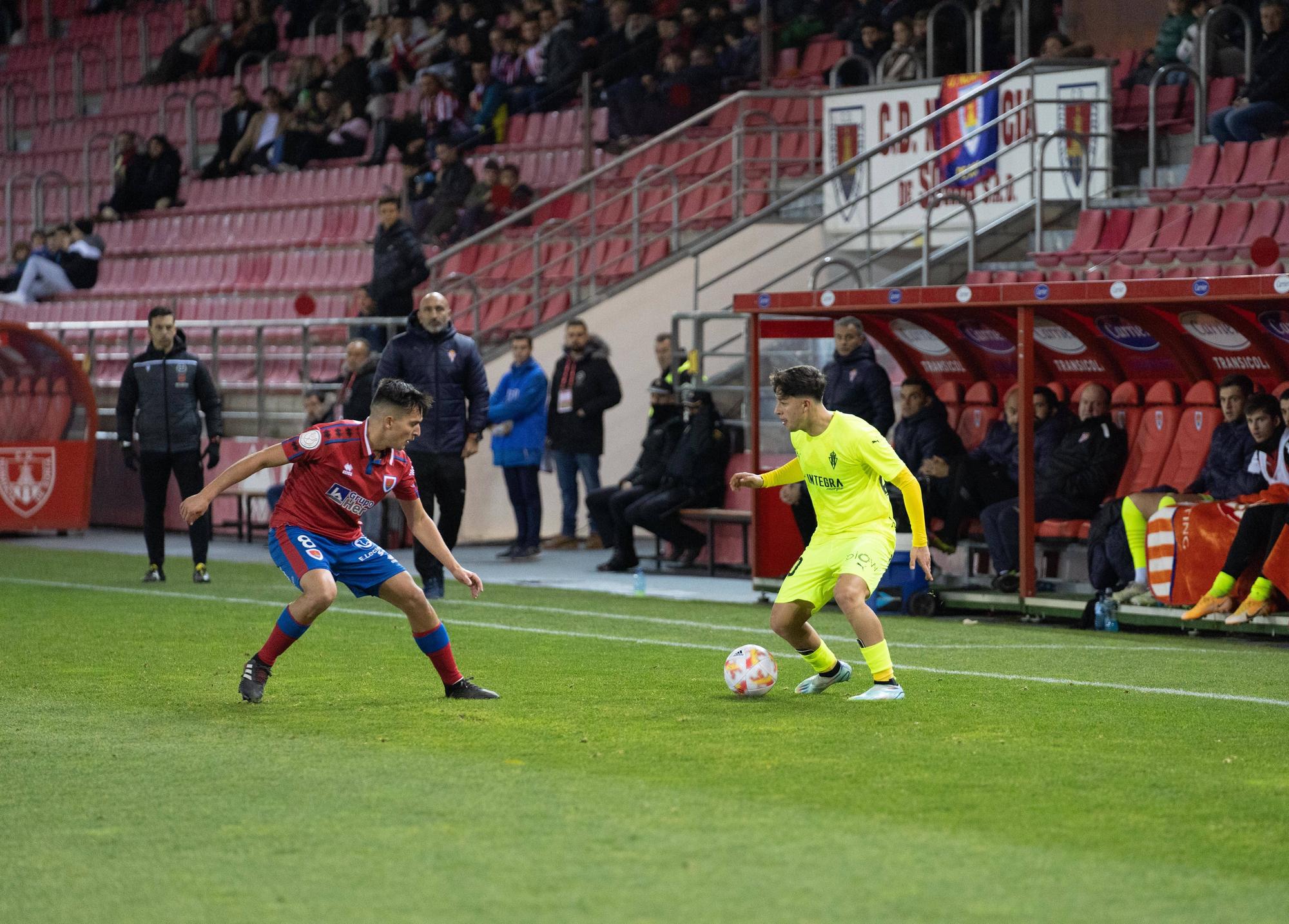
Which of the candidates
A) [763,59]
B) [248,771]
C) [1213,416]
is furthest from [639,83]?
[248,771]

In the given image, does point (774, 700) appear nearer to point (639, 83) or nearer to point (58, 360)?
point (58, 360)

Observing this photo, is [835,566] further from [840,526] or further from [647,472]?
[647,472]

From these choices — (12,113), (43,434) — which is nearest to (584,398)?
(43,434)

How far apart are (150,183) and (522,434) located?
11.7m

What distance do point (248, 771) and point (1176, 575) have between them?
6.67 metres

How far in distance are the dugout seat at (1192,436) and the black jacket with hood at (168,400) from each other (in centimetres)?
691

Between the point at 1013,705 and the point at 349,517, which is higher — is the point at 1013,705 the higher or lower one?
the lower one

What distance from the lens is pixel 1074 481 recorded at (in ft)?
42.7

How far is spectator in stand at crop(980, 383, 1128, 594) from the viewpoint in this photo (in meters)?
13.0

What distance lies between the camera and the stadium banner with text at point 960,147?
17250 millimetres

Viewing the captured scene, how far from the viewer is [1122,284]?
38.5ft

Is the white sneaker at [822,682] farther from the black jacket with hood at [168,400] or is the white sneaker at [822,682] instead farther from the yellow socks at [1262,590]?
the black jacket with hood at [168,400]

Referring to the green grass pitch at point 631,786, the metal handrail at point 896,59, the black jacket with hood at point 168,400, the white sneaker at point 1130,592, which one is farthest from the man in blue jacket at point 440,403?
the metal handrail at point 896,59

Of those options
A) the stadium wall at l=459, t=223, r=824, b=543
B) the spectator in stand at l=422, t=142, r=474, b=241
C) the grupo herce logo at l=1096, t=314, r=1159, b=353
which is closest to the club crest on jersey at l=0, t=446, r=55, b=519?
the stadium wall at l=459, t=223, r=824, b=543
